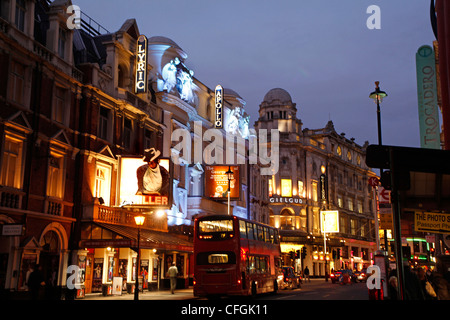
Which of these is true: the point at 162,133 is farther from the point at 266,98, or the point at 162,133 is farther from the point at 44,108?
the point at 266,98

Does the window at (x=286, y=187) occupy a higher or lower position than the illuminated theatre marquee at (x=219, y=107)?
lower

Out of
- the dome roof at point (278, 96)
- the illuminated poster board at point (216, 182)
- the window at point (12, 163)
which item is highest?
the dome roof at point (278, 96)

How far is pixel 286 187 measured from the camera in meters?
77.9

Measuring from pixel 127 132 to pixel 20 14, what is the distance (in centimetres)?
1106

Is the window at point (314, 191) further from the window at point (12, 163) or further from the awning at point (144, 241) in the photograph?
the window at point (12, 163)

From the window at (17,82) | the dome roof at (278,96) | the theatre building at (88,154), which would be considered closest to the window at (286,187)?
the dome roof at (278,96)

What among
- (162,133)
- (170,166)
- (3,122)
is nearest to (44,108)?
(3,122)

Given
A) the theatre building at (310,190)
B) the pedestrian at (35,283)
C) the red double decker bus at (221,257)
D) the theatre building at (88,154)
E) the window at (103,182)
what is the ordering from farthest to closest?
the theatre building at (310,190) < the window at (103,182) < the red double decker bus at (221,257) < the theatre building at (88,154) < the pedestrian at (35,283)

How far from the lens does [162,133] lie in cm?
3834

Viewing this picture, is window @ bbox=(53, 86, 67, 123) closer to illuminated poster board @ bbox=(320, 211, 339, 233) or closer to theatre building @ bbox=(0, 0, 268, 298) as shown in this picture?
theatre building @ bbox=(0, 0, 268, 298)

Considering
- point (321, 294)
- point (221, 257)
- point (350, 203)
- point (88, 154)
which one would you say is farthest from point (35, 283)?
point (350, 203)

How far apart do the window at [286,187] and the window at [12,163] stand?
56215 mm

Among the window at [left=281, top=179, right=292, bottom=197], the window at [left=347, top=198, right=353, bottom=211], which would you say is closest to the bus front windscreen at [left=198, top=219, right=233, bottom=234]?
the window at [left=281, top=179, right=292, bottom=197]

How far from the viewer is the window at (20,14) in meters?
25.0
